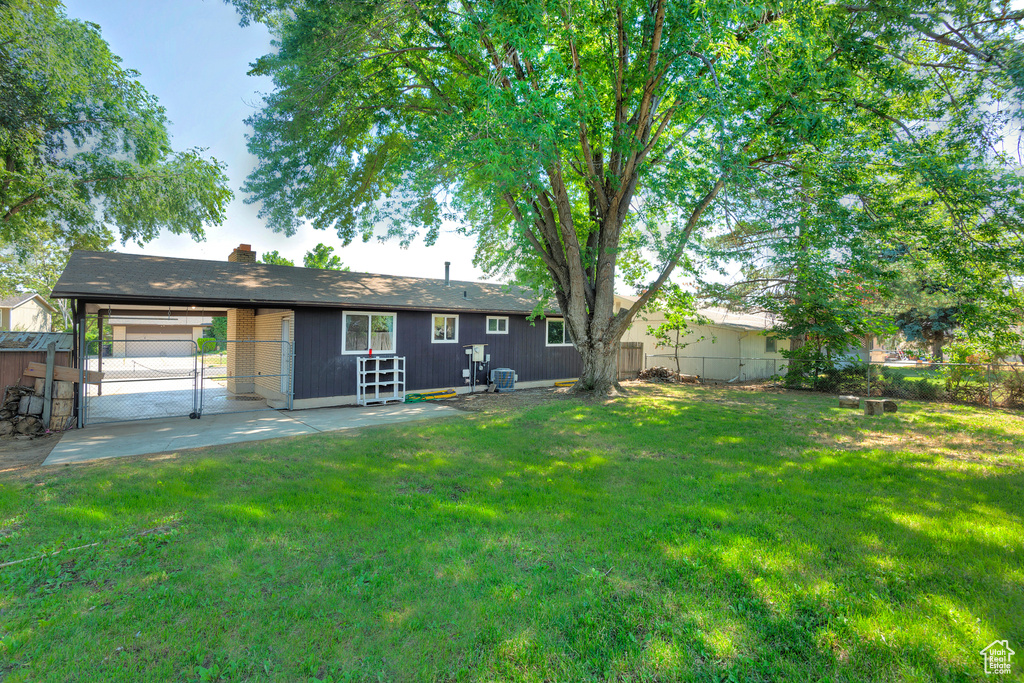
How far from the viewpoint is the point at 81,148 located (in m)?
17.2

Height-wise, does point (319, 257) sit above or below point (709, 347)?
above

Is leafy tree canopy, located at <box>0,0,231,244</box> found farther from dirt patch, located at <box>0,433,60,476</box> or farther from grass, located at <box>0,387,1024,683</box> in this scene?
grass, located at <box>0,387,1024,683</box>

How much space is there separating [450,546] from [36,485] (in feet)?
17.6

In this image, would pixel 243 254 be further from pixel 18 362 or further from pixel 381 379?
pixel 18 362

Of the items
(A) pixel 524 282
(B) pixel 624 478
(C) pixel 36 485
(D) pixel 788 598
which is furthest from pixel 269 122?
(D) pixel 788 598

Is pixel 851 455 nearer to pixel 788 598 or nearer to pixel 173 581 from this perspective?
pixel 788 598

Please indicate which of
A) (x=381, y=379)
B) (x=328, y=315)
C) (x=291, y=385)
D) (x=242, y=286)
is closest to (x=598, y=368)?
(x=381, y=379)

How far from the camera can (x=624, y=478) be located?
235 inches

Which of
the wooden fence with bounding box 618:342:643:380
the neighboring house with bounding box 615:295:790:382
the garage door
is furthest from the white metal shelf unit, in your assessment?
the garage door

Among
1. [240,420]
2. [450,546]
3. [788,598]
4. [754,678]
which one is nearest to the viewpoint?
[754,678]

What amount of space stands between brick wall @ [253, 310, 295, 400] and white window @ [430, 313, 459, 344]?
402cm

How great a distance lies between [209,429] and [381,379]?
4.58m

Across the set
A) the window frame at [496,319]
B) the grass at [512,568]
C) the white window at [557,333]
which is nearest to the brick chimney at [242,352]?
the window frame at [496,319]

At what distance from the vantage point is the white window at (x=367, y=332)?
12344 millimetres
